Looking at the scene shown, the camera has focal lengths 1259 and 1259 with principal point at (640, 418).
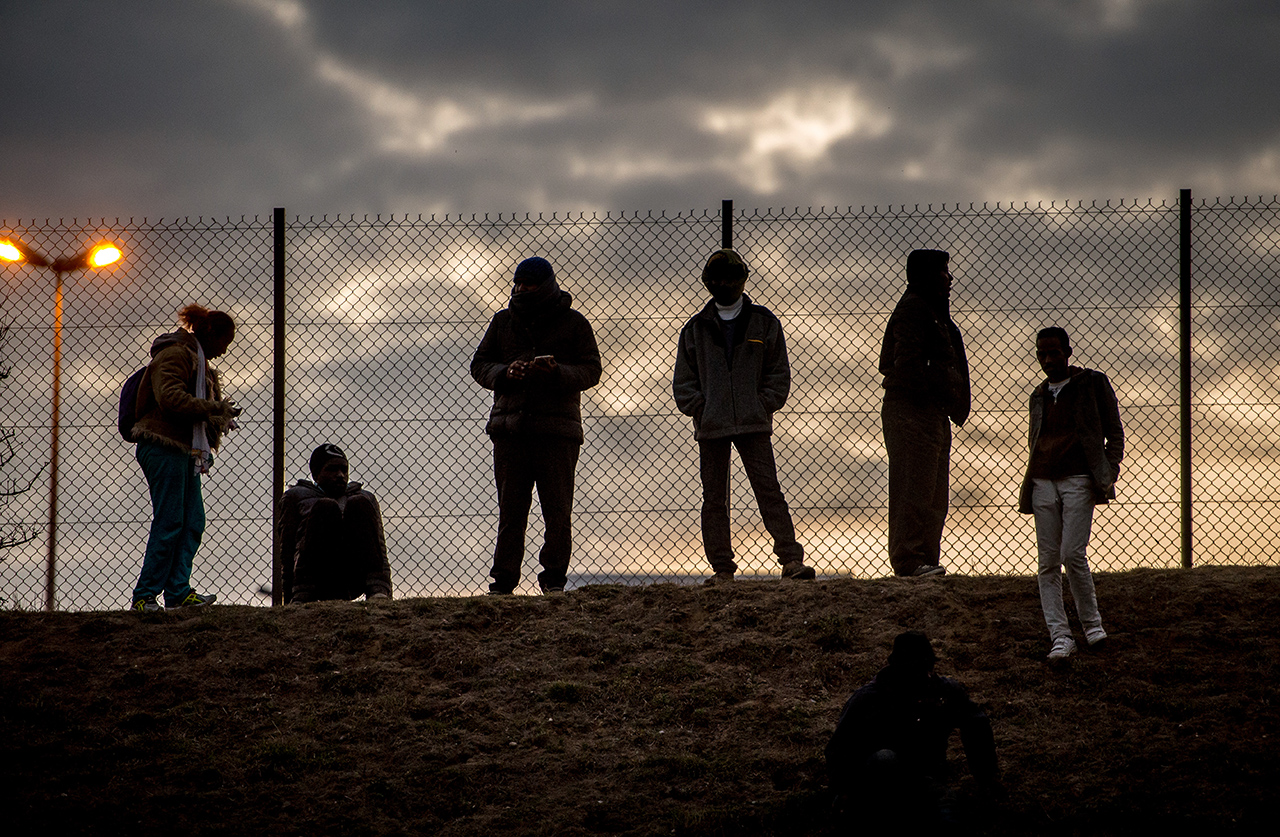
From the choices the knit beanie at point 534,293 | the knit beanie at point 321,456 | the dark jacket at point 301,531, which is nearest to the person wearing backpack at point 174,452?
the dark jacket at point 301,531

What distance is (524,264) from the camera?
8.29 metres

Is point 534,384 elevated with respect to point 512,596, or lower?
elevated

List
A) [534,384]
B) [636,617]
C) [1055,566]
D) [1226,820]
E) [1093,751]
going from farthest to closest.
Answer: [534,384] → [636,617] → [1055,566] → [1093,751] → [1226,820]

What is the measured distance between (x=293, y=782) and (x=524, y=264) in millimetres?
3725

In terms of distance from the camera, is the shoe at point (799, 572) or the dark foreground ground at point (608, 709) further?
the shoe at point (799, 572)

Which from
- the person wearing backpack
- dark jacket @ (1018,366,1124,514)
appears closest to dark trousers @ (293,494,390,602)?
the person wearing backpack

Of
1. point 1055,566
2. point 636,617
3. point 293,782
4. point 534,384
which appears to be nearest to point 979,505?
point 1055,566

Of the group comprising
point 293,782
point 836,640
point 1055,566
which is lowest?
point 293,782

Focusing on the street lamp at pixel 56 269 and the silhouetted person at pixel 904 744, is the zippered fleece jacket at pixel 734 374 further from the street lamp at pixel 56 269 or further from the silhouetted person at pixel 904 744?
the street lamp at pixel 56 269

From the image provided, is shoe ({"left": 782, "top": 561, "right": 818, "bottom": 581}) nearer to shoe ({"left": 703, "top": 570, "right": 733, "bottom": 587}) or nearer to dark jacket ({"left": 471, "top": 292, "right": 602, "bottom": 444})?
shoe ({"left": 703, "top": 570, "right": 733, "bottom": 587})

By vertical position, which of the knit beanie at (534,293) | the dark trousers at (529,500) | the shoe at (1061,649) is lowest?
the shoe at (1061,649)

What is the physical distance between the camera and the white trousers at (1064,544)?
6461 mm

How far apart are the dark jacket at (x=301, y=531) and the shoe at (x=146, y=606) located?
84 cm

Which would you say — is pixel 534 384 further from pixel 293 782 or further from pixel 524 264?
pixel 293 782
